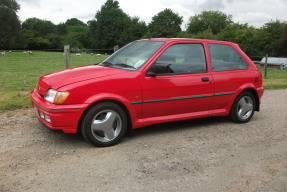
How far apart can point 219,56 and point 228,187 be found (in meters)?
3.01

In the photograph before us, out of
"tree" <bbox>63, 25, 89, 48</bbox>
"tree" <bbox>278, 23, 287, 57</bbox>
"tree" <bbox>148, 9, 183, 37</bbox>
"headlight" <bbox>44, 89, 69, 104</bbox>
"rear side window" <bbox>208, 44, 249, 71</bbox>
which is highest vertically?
"tree" <bbox>148, 9, 183, 37</bbox>

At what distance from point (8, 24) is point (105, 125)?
6440 centimetres

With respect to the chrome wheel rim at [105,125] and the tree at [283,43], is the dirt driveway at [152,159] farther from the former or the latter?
the tree at [283,43]

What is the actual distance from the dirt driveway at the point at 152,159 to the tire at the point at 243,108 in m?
0.23

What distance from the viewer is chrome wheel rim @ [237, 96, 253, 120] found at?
6.16 m

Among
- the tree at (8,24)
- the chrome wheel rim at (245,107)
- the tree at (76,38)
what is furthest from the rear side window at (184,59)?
the tree at (76,38)

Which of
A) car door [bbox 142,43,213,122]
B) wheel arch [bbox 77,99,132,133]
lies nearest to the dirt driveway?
wheel arch [bbox 77,99,132,133]

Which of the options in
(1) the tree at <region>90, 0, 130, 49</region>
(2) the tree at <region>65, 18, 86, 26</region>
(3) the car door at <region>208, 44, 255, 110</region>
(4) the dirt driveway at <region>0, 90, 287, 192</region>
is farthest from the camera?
(2) the tree at <region>65, 18, 86, 26</region>

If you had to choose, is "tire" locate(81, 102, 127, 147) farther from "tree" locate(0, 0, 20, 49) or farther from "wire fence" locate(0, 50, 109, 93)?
"tree" locate(0, 0, 20, 49)

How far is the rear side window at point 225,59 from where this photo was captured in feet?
19.0

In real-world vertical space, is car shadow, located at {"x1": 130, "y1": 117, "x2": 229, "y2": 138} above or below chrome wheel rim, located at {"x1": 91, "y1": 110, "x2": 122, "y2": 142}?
below

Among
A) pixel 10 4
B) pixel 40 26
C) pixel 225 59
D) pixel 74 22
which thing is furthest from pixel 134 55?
pixel 74 22

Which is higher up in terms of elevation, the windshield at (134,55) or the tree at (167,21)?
the tree at (167,21)

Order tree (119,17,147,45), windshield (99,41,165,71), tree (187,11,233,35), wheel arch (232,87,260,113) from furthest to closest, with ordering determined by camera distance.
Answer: tree (187,11,233,35) < tree (119,17,147,45) < wheel arch (232,87,260,113) < windshield (99,41,165,71)
